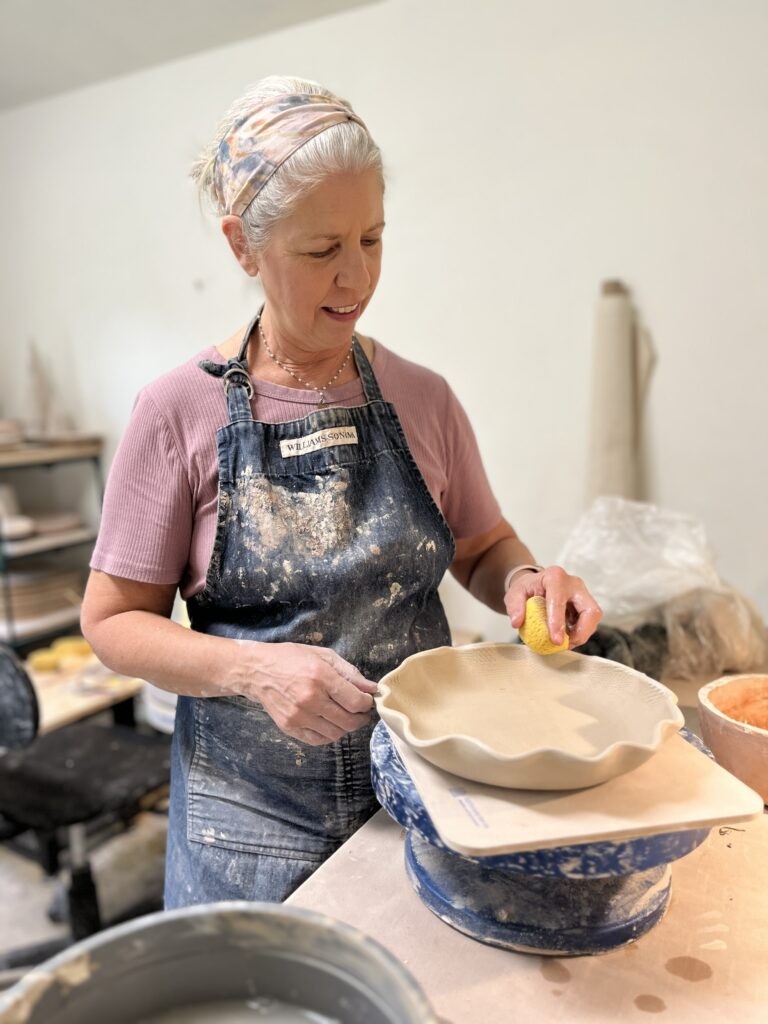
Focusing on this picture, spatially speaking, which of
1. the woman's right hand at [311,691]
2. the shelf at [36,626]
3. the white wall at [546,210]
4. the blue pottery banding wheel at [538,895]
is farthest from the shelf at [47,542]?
the blue pottery banding wheel at [538,895]

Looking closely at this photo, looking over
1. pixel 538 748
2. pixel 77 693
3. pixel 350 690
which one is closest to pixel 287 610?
pixel 350 690

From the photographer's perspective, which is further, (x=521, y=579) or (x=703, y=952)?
(x=521, y=579)

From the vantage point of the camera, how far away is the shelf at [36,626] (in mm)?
3016

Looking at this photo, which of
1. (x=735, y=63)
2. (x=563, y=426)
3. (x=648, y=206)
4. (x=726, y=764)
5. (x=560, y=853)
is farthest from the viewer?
(x=563, y=426)

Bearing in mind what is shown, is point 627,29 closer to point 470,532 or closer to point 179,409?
point 470,532

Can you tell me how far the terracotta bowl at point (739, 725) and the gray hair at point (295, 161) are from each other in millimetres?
839

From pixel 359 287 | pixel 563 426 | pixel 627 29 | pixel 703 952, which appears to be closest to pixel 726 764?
pixel 703 952

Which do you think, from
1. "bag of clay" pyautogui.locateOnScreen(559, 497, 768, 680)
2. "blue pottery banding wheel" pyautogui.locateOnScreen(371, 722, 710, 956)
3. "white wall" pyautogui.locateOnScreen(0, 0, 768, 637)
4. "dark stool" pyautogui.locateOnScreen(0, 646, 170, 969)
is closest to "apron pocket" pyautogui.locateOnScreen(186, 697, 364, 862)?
"blue pottery banding wheel" pyautogui.locateOnScreen(371, 722, 710, 956)

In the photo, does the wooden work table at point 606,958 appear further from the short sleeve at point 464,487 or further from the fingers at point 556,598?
the short sleeve at point 464,487

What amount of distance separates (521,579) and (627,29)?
1773 mm

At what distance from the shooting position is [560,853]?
65 cm

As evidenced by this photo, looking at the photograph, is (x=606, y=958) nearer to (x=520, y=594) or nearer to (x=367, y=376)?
(x=520, y=594)

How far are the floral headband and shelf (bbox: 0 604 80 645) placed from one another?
98.2 inches

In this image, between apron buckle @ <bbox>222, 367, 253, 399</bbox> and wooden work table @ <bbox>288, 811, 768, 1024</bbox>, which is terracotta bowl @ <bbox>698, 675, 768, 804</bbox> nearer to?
wooden work table @ <bbox>288, 811, 768, 1024</bbox>
